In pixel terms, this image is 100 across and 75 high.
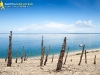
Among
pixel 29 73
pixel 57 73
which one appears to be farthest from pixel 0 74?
pixel 57 73

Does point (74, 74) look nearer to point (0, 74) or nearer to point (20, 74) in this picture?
point (20, 74)

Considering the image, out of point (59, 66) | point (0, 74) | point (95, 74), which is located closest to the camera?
point (0, 74)

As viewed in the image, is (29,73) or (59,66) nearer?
(29,73)

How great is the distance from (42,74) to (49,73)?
0.89m

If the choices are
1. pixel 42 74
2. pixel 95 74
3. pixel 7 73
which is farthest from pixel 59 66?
pixel 7 73

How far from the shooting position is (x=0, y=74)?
15375 millimetres

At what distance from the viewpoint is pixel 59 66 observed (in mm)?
18328

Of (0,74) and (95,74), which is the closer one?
(0,74)

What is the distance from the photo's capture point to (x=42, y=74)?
53.5 feet

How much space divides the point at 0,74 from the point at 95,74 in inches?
389

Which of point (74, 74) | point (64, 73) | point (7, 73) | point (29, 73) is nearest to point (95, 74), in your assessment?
point (74, 74)

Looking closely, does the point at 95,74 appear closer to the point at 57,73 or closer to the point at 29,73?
the point at 57,73

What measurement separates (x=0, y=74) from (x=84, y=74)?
340 inches

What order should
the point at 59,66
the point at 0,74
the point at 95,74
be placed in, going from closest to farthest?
the point at 0,74 → the point at 95,74 → the point at 59,66
